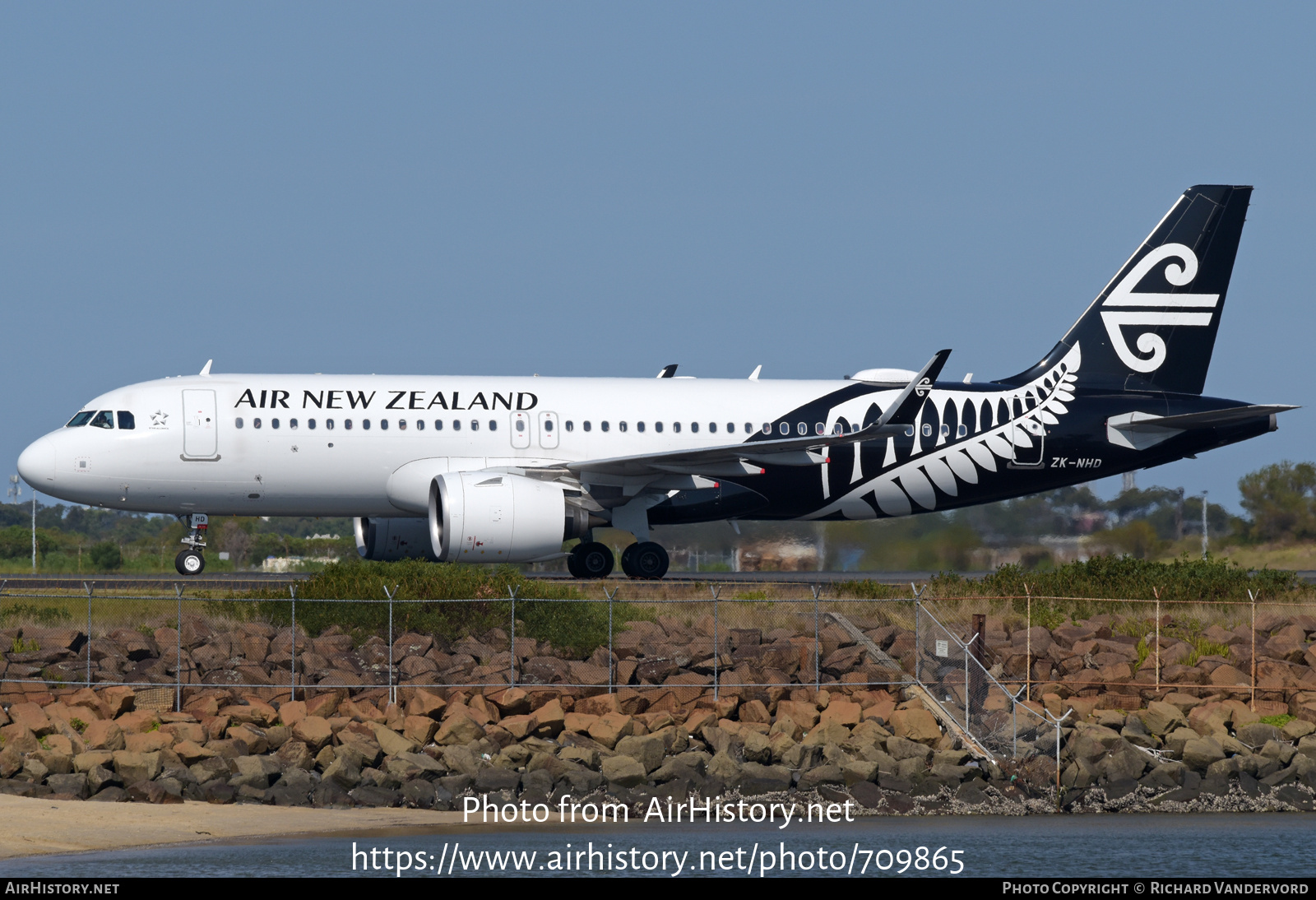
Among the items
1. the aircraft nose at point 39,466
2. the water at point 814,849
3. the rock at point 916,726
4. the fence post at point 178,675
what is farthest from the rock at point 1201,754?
the aircraft nose at point 39,466

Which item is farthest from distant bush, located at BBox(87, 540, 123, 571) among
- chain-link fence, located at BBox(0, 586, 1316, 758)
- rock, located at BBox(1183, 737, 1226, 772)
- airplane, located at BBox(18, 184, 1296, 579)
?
rock, located at BBox(1183, 737, 1226, 772)

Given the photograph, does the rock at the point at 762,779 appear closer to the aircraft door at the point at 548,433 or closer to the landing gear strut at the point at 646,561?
the landing gear strut at the point at 646,561

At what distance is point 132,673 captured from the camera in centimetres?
2383

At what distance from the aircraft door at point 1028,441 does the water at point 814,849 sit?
47.3 ft

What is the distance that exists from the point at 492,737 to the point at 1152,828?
27.9ft

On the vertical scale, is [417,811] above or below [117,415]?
below

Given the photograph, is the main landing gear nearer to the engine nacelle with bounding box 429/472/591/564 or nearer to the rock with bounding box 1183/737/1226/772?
the engine nacelle with bounding box 429/472/591/564

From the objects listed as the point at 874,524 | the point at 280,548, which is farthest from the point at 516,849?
the point at 280,548

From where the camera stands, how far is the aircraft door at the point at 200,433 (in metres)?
30.4

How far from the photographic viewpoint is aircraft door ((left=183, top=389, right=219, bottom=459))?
99.6ft

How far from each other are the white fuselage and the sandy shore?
39.9 feet

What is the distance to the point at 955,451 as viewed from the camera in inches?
1319

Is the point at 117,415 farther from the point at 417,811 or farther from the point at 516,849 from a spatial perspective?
the point at 516,849

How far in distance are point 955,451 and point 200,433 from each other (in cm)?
1530
